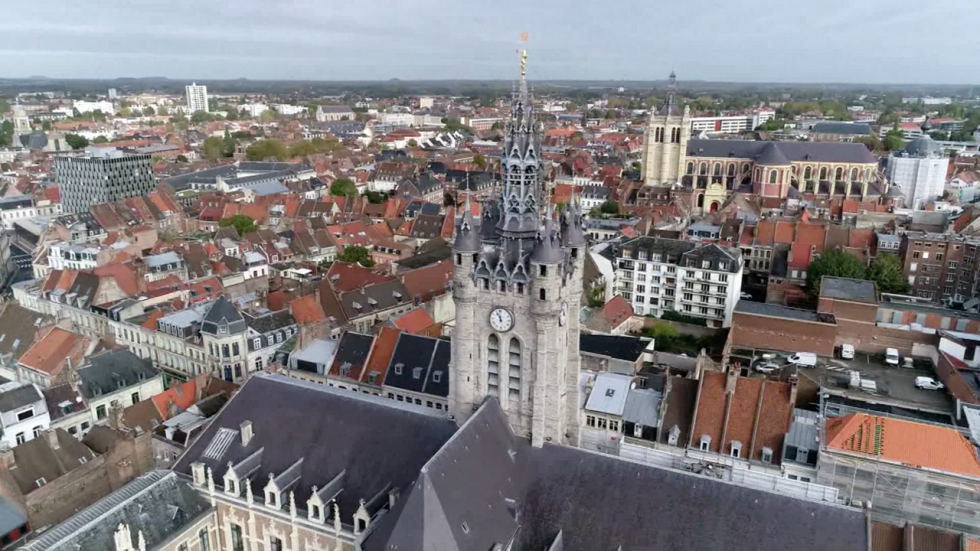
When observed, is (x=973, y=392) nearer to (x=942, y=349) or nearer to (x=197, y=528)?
(x=942, y=349)

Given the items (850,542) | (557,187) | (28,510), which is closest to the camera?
(850,542)

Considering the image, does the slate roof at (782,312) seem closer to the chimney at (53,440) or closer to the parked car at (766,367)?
the parked car at (766,367)

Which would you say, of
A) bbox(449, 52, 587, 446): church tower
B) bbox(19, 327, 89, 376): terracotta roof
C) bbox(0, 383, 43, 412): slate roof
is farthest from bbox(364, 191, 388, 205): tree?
Answer: bbox(449, 52, 587, 446): church tower

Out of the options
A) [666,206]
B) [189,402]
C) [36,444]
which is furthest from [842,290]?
[36,444]

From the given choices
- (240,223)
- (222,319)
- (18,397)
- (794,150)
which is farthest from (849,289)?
(240,223)

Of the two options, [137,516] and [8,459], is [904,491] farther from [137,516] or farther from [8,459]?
[8,459]

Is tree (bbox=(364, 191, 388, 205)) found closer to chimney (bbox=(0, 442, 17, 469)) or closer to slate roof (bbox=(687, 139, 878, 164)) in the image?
slate roof (bbox=(687, 139, 878, 164))
